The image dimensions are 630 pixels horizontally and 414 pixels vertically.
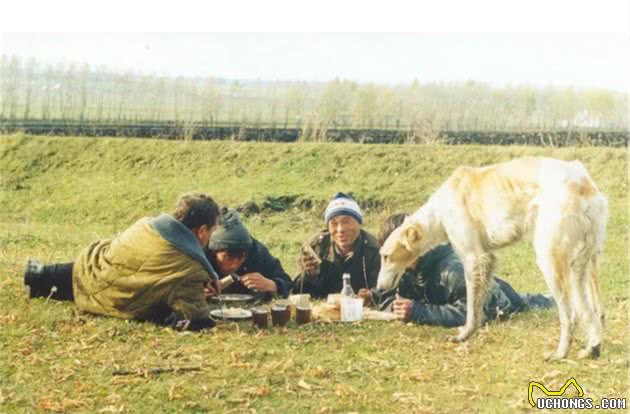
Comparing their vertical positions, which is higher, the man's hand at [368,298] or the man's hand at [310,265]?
the man's hand at [310,265]

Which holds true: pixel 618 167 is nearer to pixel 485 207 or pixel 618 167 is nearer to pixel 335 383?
pixel 485 207

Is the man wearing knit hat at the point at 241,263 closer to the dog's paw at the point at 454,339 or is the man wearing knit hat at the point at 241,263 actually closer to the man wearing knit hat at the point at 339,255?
the man wearing knit hat at the point at 339,255

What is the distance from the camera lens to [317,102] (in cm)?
796

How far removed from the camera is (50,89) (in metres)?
8.79

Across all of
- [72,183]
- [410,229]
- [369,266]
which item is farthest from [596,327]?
[72,183]

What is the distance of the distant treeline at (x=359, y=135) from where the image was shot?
8.16 meters

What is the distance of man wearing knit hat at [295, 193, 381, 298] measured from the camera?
238 inches

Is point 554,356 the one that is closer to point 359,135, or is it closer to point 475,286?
point 475,286

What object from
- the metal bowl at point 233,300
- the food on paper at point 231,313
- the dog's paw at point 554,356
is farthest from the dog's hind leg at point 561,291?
the metal bowl at point 233,300

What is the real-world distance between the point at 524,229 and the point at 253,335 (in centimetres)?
184

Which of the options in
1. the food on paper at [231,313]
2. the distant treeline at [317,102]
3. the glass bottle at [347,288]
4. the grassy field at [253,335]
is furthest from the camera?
the distant treeline at [317,102]

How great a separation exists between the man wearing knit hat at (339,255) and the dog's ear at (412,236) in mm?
632

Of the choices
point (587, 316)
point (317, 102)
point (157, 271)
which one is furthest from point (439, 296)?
point (317, 102)

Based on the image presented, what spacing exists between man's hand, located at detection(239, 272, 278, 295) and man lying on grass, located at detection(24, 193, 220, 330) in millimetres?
347
